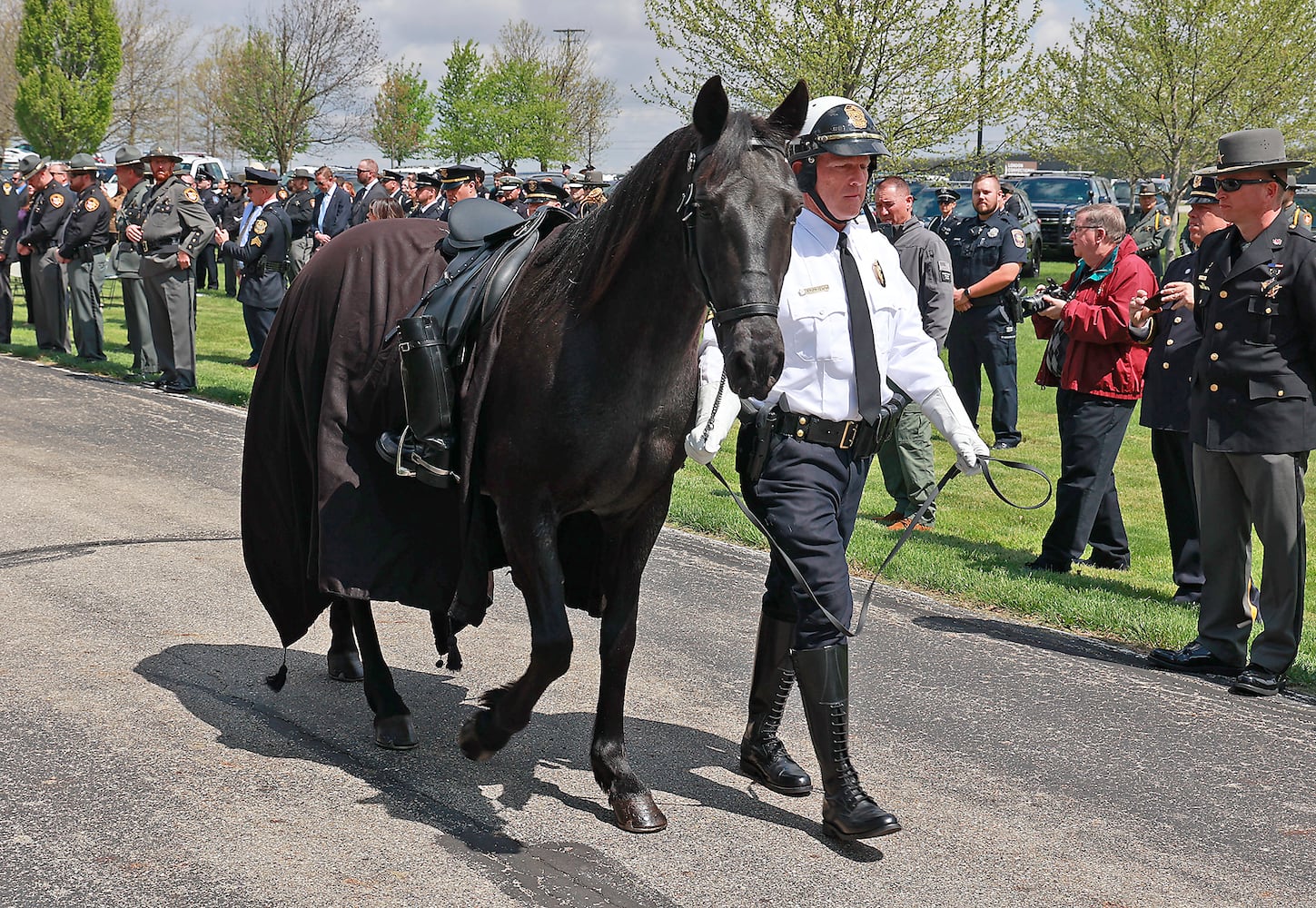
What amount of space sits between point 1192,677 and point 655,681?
246 centimetres

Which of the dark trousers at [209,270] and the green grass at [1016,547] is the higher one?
the dark trousers at [209,270]

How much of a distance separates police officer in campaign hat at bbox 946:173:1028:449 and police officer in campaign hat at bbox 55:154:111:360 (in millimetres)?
9602

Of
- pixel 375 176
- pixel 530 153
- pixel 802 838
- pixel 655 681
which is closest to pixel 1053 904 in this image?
pixel 802 838

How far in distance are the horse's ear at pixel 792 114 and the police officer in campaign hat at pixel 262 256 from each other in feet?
37.7

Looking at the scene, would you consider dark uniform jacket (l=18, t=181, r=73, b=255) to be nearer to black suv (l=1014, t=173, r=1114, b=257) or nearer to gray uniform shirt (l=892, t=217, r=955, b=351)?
gray uniform shirt (l=892, t=217, r=955, b=351)

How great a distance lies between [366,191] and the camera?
20.8 meters

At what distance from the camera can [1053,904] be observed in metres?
3.86

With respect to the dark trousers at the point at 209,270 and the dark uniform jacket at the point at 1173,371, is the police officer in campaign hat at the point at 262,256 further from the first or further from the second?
the dark trousers at the point at 209,270

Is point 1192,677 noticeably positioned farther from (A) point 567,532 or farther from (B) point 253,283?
(B) point 253,283


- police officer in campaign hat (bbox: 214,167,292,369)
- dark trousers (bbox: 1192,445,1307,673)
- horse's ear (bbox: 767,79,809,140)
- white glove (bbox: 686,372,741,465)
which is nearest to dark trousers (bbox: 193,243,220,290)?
police officer in campaign hat (bbox: 214,167,292,369)

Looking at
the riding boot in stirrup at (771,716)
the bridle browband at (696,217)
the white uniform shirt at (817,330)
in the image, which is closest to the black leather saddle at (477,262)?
the white uniform shirt at (817,330)

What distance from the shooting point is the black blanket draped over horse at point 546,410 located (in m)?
3.68

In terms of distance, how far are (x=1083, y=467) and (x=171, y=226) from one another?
32.0 feet

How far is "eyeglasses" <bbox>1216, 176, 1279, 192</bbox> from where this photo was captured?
618cm
